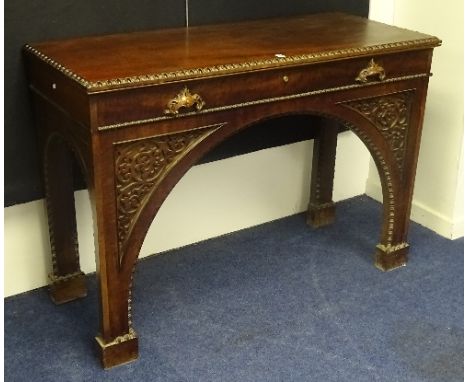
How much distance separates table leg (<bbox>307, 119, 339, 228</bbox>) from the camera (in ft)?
8.40

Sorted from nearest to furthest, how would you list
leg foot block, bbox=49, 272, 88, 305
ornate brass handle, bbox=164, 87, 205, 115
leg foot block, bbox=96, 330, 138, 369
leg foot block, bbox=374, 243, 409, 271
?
ornate brass handle, bbox=164, 87, 205, 115 < leg foot block, bbox=96, 330, 138, 369 < leg foot block, bbox=49, 272, 88, 305 < leg foot block, bbox=374, 243, 409, 271

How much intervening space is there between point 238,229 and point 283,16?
0.82m

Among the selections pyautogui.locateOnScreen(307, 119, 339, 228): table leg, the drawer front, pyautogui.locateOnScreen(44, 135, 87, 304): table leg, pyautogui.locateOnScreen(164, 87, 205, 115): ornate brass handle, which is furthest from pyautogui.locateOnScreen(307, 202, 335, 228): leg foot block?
pyautogui.locateOnScreen(164, 87, 205, 115): ornate brass handle

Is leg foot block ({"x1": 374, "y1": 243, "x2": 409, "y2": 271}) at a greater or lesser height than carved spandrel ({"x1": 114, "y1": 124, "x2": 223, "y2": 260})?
lesser

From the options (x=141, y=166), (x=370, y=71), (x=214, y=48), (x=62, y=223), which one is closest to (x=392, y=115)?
(x=370, y=71)

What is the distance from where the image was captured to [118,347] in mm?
1866

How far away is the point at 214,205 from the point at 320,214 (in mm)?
439

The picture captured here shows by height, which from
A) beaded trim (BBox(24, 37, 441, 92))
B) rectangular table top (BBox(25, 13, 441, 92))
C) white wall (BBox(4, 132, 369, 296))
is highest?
rectangular table top (BBox(25, 13, 441, 92))

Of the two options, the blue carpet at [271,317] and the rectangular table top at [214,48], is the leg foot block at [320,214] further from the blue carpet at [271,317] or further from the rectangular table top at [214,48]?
the rectangular table top at [214,48]

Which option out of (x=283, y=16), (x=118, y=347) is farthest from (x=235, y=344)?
(x=283, y=16)

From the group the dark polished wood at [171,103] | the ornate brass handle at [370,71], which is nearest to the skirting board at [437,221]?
the dark polished wood at [171,103]

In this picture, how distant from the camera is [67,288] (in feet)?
7.10

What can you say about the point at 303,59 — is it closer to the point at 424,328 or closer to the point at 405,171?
the point at 405,171

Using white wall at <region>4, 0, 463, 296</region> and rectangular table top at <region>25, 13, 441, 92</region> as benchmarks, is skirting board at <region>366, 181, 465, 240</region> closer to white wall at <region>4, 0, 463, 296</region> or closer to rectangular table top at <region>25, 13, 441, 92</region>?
white wall at <region>4, 0, 463, 296</region>
